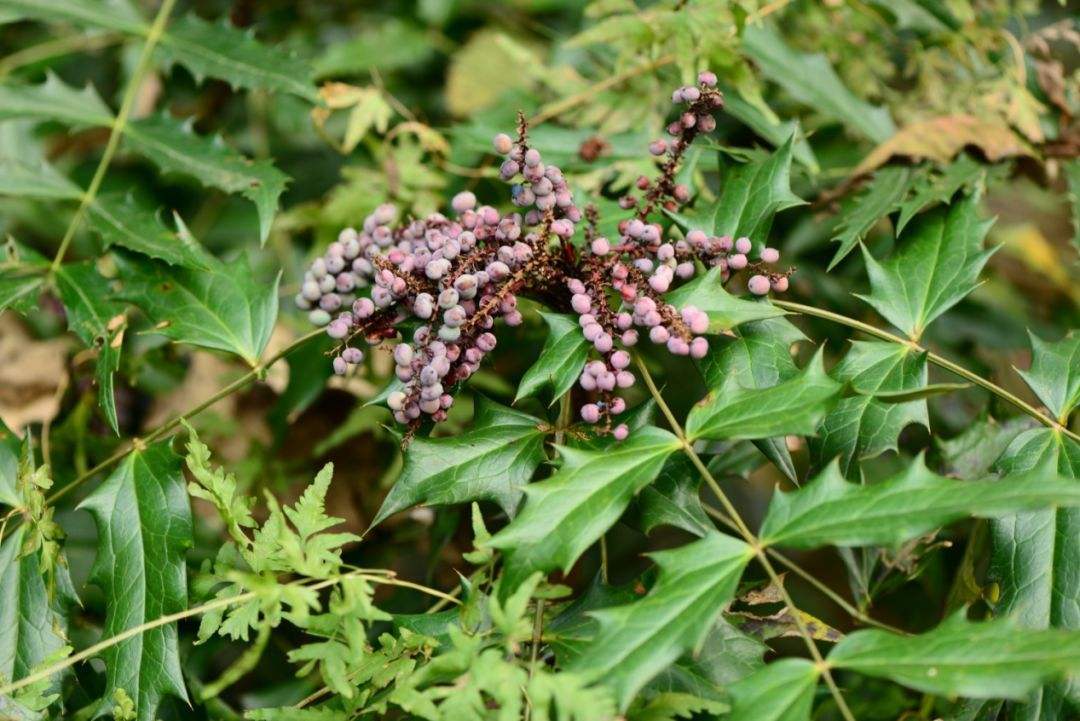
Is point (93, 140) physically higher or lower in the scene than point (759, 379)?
lower

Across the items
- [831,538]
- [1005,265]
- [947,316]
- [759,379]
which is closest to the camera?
[831,538]

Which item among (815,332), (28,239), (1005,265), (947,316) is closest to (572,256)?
(815,332)

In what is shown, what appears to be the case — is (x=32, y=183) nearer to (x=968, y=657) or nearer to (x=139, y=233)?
(x=139, y=233)

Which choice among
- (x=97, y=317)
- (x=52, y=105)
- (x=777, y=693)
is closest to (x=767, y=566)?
(x=777, y=693)

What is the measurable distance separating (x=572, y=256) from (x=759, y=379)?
0.26 m

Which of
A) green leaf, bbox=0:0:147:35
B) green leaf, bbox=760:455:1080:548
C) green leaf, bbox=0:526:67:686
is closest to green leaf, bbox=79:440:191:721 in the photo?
green leaf, bbox=0:526:67:686

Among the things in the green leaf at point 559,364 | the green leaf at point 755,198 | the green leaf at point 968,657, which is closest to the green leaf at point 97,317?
the green leaf at point 559,364

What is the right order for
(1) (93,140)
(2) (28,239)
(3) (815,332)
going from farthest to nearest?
(1) (93,140), (2) (28,239), (3) (815,332)

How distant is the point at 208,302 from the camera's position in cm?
133

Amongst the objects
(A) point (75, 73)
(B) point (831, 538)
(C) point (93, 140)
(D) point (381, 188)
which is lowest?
(C) point (93, 140)

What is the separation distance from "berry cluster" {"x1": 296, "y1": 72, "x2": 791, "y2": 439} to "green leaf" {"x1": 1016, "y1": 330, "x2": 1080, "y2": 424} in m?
0.37

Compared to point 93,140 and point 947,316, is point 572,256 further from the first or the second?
point 93,140

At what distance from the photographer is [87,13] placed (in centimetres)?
174

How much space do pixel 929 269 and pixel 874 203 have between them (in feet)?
0.75
